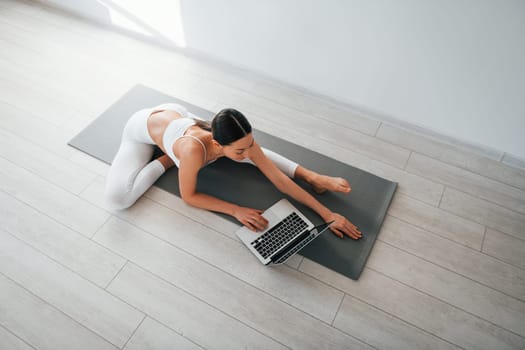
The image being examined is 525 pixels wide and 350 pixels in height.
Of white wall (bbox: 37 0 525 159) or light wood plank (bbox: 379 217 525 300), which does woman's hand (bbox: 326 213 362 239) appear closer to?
light wood plank (bbox: 379 217 525 300)

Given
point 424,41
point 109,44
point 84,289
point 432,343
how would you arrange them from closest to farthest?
point 432,343 → point 84,289 → point 424,41 → point 109,44

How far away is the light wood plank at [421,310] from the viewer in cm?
159

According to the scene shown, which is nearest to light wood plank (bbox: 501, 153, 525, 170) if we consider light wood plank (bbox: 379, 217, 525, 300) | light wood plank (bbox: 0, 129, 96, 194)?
light wood plank (bbox: 379, 217, 525, 300)

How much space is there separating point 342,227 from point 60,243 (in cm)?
133

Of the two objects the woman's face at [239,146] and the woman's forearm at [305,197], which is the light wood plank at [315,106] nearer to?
the woman's forearm at [305,197]

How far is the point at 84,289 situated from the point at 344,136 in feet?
5.23

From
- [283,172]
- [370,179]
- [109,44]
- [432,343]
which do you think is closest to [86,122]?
[109,44]

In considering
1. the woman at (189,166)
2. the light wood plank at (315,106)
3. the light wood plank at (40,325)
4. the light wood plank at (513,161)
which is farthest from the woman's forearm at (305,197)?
the light wood plank at (513,161)

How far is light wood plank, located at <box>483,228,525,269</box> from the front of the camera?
182 cm

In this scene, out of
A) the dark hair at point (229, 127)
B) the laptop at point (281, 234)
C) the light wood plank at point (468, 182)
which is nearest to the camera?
the dark hair at point (229, 127)

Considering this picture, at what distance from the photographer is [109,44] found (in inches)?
114

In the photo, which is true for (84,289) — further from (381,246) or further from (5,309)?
(381,246)

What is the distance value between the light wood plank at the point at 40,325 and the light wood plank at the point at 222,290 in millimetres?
349

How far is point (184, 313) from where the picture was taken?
5.42 feet
